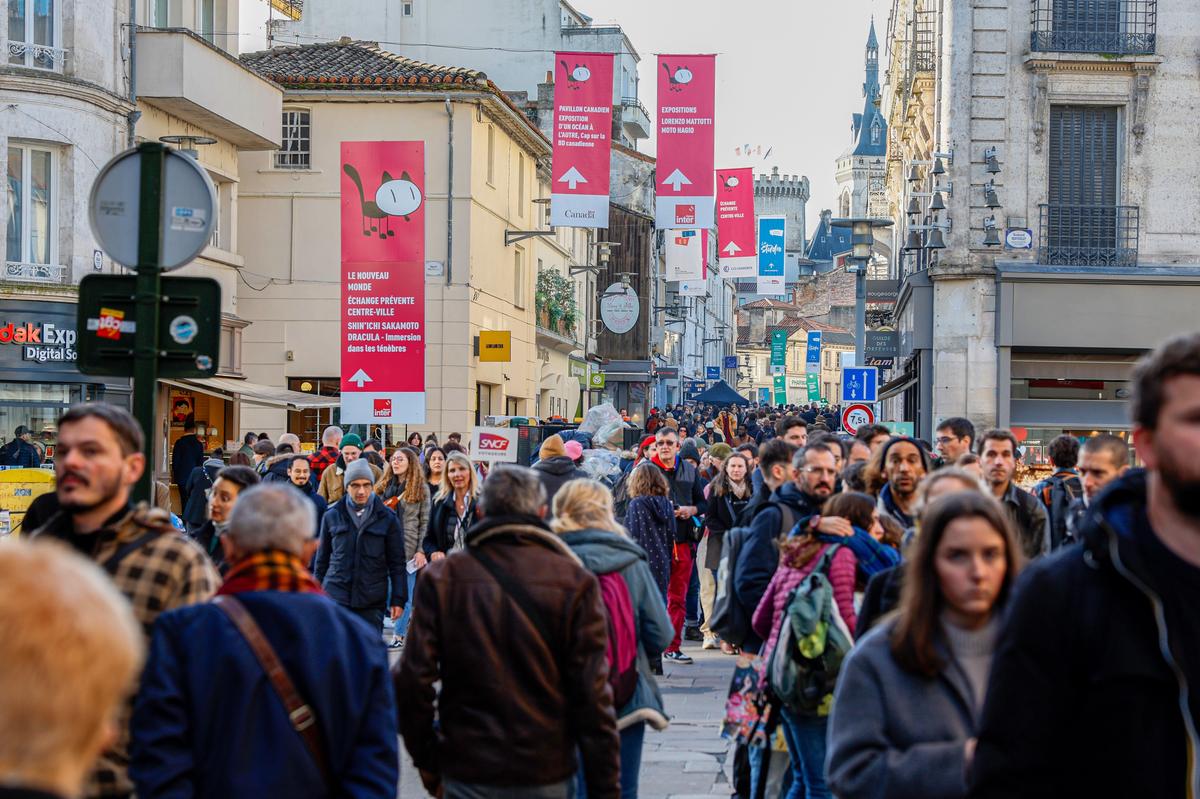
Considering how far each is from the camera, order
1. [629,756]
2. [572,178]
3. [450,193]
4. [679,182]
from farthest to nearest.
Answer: [450,193] < [679,182] < [572,178] < [629,756]

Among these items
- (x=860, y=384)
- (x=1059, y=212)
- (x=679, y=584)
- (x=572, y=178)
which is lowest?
(x=679, y=584)

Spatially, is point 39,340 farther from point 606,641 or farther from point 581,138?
point 606,641

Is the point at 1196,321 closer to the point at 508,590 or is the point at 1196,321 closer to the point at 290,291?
the point at 290,291

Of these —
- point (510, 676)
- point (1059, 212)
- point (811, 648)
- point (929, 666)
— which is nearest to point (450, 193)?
point (1059, 212)

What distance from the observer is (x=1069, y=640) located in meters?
3.02

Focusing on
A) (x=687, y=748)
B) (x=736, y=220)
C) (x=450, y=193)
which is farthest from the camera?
(x=736, y=220)

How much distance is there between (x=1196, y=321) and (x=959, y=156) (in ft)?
15.5

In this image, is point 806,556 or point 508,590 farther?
point 806,556

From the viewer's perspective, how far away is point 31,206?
79.3 ft

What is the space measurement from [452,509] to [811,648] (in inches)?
254

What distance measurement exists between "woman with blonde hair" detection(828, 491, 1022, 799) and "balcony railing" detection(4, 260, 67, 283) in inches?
852

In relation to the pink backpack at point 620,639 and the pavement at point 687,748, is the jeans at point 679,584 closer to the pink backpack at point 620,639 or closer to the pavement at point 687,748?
the pavement at point 687,748

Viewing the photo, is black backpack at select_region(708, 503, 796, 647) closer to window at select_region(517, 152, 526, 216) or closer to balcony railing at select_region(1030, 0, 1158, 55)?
balcony railing at select_region(1030, 0, 1158, 55)

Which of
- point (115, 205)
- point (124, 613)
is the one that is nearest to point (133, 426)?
point (115, 205)
